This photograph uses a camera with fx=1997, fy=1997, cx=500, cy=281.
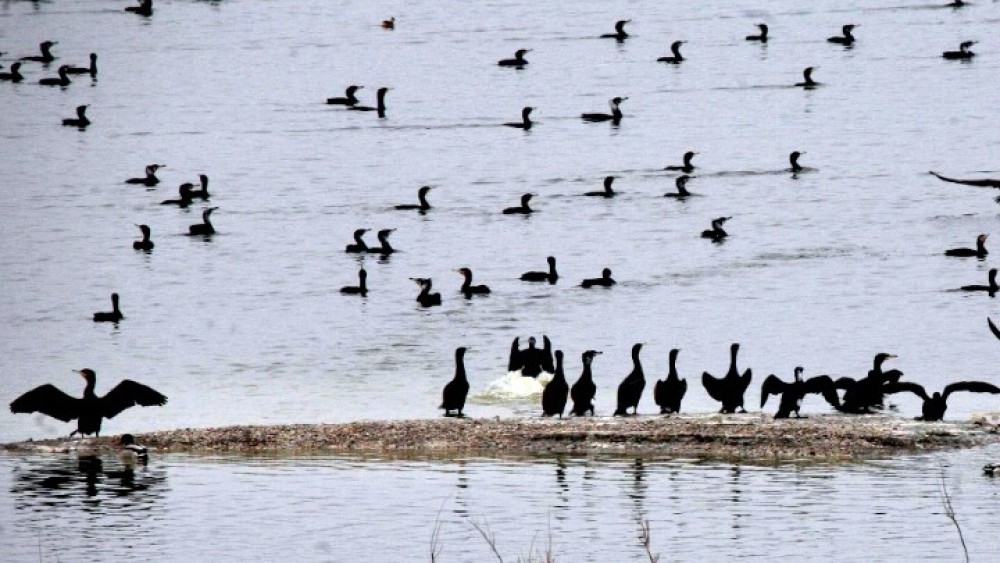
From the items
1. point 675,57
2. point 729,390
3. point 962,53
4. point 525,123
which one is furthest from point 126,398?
point 675,57

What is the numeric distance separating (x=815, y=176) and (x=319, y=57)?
50.6 metres

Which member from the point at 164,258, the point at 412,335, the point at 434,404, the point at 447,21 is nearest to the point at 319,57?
the point at 447,21

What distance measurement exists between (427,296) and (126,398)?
16.2m

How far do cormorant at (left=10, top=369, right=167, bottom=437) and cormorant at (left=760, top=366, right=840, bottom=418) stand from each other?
792cm

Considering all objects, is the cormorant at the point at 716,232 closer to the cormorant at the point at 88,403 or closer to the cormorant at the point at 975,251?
the cormorant at the point at 975,251

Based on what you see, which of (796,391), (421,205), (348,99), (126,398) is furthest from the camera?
(348,99)

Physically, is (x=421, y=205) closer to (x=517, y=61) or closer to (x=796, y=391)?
(x=796, y=391)

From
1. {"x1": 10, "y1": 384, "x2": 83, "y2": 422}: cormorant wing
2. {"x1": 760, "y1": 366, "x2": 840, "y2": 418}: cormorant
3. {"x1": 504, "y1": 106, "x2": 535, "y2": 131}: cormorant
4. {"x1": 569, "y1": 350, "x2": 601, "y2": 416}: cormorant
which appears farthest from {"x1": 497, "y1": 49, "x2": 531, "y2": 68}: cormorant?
{"x1": 10, "y1": 384, "x2": 83, "y2": 422}: cormorant wing

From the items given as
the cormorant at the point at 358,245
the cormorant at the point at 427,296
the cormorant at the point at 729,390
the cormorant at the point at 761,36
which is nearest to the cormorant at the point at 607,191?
the cormorant at the point at 358,245

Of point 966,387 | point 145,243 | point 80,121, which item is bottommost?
point 966,387

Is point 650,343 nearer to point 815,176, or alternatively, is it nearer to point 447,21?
point 815,176

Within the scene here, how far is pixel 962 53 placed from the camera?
8662 centimetres

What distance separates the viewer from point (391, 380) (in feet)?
105

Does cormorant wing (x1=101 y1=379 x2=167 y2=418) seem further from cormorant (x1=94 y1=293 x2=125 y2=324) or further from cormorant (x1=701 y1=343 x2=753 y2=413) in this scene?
cormorant (x1=94 y1=293 x2=125 y2=324)
